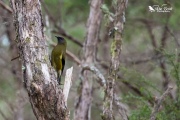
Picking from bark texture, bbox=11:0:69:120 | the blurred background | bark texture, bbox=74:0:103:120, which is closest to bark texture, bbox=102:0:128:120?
bark texture, bbox=11:0:69:120

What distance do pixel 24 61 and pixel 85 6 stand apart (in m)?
6.27

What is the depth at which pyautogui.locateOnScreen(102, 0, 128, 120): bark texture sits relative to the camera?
14.5 ft

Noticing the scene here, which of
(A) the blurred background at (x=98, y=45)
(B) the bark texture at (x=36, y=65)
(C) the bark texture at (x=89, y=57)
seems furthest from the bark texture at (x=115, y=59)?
(A) the blurred background at (x=98, y=45)

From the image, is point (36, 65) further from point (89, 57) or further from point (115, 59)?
point (89, 57)

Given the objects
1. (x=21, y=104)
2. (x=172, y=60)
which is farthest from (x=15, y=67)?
(x=172, y=60)

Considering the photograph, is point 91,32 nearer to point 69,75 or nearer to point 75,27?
point 69,75

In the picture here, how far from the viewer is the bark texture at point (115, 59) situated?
4.43m

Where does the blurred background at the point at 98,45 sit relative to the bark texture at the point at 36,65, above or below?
below

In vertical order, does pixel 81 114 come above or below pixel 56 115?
below

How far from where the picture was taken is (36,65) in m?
3.87

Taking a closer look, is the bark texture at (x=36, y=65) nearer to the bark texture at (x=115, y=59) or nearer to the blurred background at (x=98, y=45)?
the bark texture at (x=115, y=59)

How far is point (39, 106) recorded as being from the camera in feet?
12.7

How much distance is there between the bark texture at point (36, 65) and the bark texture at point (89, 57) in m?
2.80

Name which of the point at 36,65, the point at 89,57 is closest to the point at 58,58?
the point at 36,65
